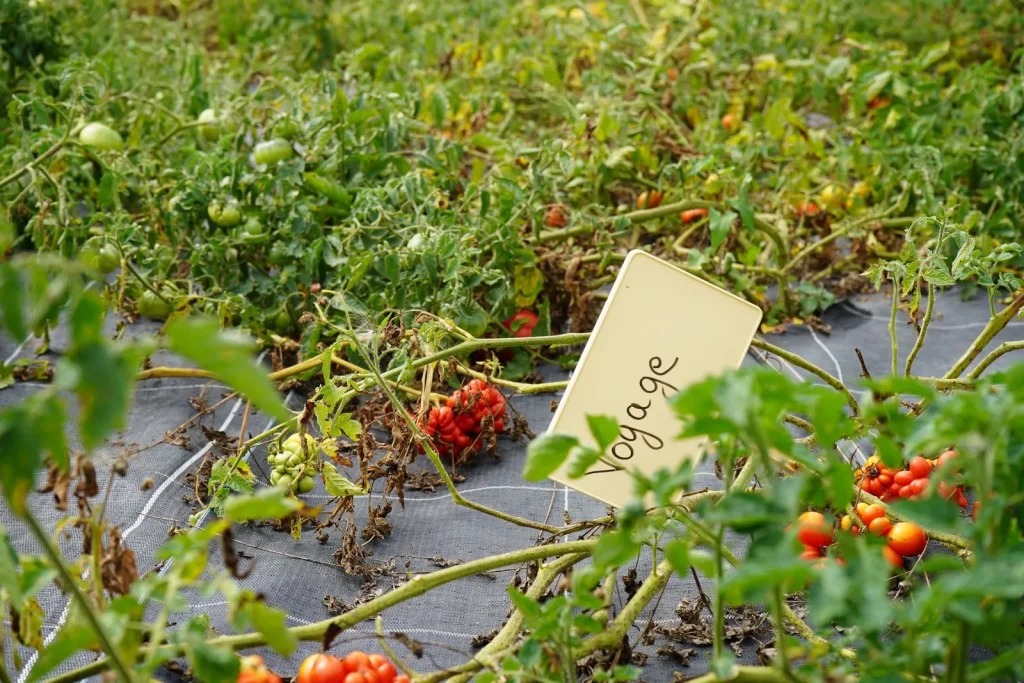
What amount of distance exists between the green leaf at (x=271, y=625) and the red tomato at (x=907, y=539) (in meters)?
0.76

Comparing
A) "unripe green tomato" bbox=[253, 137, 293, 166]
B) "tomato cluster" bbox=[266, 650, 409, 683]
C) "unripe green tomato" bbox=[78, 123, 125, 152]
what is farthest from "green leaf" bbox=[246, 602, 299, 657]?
"unripe green tomato" bbox=[78, 123, 125, 152]

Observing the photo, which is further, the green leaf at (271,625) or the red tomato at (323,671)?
the red tomato at (323,671)

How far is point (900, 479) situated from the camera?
3.95ft

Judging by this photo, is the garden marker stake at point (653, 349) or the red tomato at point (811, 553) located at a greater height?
the garden marker stake at point (653, 349)

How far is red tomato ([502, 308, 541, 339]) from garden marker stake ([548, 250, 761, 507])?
0.54 m

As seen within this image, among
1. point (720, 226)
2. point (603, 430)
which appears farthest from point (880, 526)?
point (720, 226)

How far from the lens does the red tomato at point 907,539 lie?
115 cm

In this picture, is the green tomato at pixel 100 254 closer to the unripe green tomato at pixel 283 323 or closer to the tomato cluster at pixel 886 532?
the unripe green tomato at pixel 283 323

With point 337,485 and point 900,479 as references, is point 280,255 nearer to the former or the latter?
point 337,485

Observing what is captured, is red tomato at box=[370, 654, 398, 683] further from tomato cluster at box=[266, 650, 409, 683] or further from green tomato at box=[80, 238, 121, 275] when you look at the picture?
green tomato at box=[80, 238, 121, 275]

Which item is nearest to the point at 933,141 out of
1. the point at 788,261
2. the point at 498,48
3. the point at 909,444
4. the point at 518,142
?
the point at 788,261

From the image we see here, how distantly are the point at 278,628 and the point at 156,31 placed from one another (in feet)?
8.60

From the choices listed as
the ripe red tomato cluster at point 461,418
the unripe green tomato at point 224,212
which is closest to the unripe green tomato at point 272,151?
the unripe green tomato at point 224,212

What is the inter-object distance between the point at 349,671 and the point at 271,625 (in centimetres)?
24
